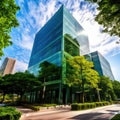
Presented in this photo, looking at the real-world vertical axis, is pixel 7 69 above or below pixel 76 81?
above

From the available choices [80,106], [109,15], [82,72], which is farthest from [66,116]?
[82,72]

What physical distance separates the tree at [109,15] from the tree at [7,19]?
5.58 m

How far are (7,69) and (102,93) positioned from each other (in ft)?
525

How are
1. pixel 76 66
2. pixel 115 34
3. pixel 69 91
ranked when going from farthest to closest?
pixel 69 91
pixel 76 66
pixel 115 34

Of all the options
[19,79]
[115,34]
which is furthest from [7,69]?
[115,34]

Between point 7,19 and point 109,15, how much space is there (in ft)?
23.2

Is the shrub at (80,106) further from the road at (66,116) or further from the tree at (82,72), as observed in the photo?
the road at (66,116)

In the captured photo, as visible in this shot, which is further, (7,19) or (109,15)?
(109,15)

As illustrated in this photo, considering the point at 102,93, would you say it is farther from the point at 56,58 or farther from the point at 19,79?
the point at 19,79

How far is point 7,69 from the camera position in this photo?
197125mm

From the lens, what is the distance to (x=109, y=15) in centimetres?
1142

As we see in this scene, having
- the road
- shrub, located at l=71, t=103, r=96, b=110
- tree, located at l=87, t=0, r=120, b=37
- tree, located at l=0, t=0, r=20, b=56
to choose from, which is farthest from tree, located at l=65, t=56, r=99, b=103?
tree, located at l=0, t=0, r=20, b=56

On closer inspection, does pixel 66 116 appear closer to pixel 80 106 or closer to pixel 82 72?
pixel 80 106

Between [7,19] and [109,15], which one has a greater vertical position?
[109,15]
